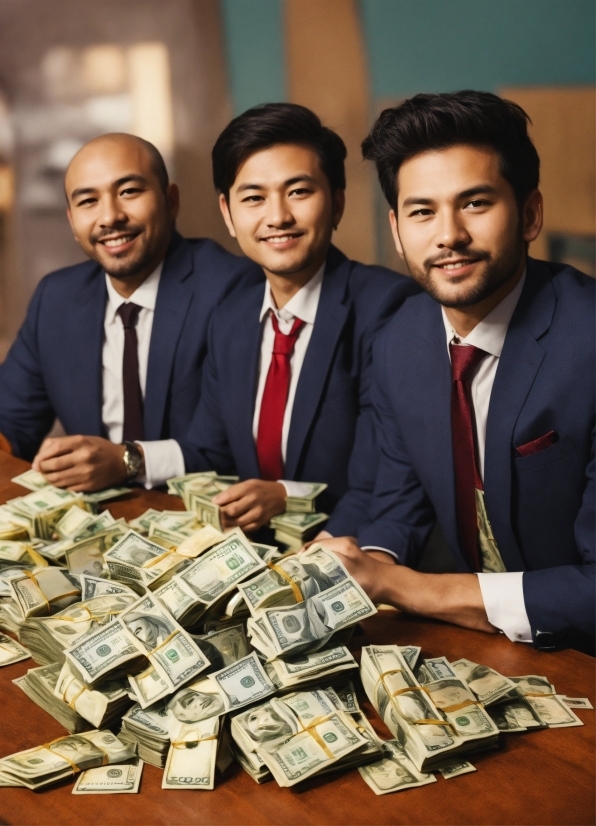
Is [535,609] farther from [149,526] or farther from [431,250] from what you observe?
[149,526]

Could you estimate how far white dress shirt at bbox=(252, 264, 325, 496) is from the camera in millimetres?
2955

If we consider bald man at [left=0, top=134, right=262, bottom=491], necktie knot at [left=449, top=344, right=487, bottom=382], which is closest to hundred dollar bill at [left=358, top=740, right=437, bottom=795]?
necktie knot at [left=449, top=344, right=487, bottom=382]

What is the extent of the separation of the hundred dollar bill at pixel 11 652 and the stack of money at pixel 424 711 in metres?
0.72

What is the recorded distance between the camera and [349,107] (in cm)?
518

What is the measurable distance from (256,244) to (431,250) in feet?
2.88

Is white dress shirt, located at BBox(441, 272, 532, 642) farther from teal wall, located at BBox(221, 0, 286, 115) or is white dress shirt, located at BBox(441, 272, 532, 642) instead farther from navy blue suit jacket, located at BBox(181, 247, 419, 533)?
teal wall, located at BBox(221, 0, 286, 115)

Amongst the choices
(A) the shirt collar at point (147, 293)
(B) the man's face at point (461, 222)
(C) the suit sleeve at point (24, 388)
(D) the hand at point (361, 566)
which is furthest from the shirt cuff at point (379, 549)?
(C) the suit sleeve at point (24, 388)

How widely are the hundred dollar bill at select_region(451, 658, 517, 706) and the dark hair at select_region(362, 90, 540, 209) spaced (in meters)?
1.09

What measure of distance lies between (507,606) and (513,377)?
558 mm

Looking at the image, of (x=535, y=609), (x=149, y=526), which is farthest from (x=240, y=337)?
(x=535, y=609)

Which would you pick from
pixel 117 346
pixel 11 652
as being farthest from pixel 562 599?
Answer: pixel 117 346

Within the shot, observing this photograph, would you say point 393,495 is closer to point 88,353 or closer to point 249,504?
point 249,504

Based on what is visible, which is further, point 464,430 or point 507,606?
point 464,430

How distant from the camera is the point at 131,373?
337cm
